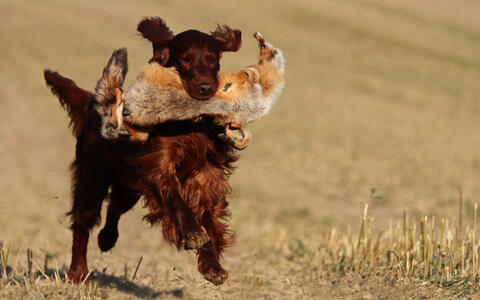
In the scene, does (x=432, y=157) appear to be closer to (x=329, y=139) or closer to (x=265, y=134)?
(x=329, y=139)

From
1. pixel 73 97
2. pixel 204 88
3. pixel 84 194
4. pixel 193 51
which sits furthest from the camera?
pixel 73 97

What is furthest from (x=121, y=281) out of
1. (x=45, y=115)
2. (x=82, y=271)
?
(x=45, y=115)

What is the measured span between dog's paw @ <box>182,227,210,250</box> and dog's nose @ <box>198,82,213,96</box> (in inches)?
30.7

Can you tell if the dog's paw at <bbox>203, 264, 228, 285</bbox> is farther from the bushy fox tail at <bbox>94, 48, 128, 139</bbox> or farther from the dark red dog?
the bushy fox tail at <bbox>94, 48, 128, 139</bbox>

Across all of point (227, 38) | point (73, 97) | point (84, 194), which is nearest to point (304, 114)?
point (73, 97)

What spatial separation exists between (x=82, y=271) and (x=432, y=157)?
11.2 m

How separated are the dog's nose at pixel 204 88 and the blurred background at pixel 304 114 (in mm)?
1950

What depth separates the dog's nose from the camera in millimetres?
3758

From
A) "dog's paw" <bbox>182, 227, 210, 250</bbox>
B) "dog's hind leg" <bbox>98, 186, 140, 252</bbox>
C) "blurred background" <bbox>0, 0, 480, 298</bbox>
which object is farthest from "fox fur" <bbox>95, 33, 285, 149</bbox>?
"blurred background" <bbox>0, 0, 480, 298</bbox>

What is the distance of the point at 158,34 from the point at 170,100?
1.60 ft

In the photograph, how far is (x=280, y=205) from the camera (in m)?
11.2

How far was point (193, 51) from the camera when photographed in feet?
12.7

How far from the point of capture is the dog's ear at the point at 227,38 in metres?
4.10

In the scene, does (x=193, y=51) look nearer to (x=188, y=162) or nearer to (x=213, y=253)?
(x=188, y=162)
